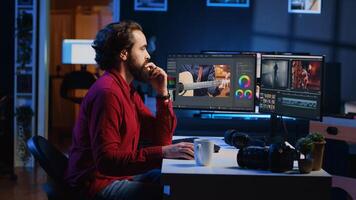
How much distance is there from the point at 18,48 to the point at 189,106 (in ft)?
9.82

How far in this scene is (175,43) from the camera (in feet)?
17.0

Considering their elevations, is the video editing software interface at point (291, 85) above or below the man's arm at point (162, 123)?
above

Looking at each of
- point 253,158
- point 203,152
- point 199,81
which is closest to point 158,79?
point 203,152

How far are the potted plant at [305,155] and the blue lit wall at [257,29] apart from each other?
3105 millimetres

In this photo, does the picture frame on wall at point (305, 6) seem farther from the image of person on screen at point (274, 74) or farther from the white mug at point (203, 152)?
the white mug at point (203, 152)

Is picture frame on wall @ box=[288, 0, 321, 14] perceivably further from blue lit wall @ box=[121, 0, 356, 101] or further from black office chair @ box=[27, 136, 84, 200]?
black office chair @ box=[27, 136, 84, 200]

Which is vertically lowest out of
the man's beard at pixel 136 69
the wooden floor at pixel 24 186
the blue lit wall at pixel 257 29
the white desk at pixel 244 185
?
the wooden floor at pixel 24 186

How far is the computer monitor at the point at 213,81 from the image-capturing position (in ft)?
10.2

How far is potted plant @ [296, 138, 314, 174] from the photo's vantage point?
6.64 ft

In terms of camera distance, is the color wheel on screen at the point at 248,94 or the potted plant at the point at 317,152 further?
the color wheel on screen at the point at 248,94

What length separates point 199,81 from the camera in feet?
10.5

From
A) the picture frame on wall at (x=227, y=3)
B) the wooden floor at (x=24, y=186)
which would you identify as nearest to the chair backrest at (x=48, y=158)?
the wooden floor at (x=24, y=186)

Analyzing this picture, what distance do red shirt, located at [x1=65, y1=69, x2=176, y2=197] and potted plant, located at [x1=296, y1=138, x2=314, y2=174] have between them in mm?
511

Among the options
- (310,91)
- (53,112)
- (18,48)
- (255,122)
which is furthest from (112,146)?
(53,112)
